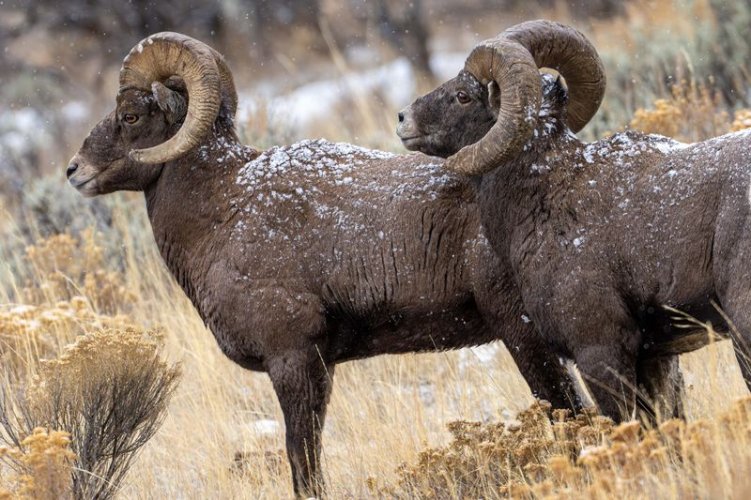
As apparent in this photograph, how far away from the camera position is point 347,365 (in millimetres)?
8648

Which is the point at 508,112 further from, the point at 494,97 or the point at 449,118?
the point at 449,118

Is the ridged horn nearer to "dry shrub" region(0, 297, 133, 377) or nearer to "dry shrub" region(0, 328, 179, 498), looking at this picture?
"dry shrub" region(0, 328, 179, 498)

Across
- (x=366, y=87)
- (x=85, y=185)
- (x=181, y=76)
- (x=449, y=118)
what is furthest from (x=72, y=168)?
(x=366, y=87)

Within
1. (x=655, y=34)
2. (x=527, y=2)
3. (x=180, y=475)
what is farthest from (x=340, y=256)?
(x=527, y=2)

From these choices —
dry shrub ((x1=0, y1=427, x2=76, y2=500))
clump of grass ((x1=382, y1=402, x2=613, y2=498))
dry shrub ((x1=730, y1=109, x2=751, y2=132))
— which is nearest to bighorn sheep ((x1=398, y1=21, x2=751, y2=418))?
clump of grass ((x1=382, y1=402, x2=613, y2=498))

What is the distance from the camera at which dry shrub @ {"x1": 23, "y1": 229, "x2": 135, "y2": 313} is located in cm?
1013

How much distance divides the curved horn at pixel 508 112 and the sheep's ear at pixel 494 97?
0.13 metres

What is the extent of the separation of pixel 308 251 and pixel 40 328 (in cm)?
312

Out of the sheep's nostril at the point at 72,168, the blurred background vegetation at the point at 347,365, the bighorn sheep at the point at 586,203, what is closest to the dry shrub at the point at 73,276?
the blurred background vegetation at the point at 347,365

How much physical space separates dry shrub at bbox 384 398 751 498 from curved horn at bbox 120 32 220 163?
210 cm

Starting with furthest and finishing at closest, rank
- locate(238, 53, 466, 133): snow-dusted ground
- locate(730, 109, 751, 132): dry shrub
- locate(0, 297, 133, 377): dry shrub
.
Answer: locate(238, 53, 466, 133): snow-dusted ground, locate(0, 297, 133, 377): dry shrub, locate(730, 109, 751, 132): dry shrub

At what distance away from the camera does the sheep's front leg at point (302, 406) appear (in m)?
6.28

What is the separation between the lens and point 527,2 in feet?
69.1

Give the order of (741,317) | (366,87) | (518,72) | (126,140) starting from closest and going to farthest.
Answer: (741,317) → (518,72) → (126,140) → (366,87)
